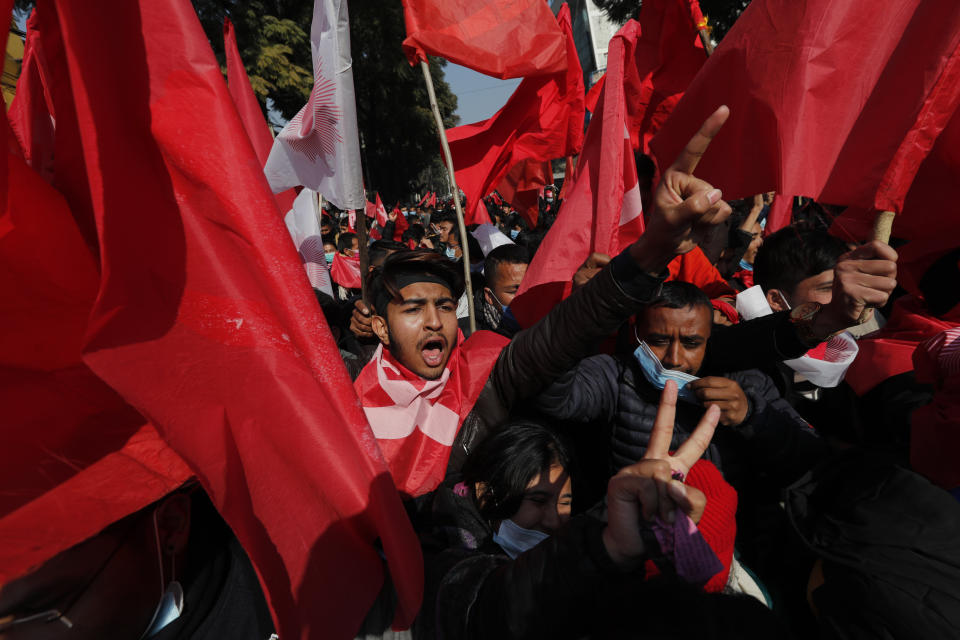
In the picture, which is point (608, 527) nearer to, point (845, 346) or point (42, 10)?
point (42, 10)

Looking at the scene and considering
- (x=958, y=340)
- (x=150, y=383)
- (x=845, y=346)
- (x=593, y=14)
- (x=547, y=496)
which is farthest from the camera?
(x=593, y=14)

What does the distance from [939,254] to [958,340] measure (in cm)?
49

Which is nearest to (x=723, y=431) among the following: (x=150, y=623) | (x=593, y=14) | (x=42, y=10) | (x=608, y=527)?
(x=608, y=527)

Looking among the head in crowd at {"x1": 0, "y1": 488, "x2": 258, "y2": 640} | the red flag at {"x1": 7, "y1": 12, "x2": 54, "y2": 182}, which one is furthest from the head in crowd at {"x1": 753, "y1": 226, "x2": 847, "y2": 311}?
the red flag at {"x1": 7, "y1": 12, "x2": 54, "y2": 182}

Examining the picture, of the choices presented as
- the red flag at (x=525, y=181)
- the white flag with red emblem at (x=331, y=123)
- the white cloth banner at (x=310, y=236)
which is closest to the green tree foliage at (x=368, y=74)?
the red flag at (x=525, y=181)

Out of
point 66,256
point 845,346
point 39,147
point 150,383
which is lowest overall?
point 845,346

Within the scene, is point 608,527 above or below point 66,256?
below

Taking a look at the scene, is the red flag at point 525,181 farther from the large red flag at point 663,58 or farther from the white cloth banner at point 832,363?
the white cloth banner at point 832,363

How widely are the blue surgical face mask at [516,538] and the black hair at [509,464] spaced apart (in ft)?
0.16

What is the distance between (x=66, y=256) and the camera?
0.91 m

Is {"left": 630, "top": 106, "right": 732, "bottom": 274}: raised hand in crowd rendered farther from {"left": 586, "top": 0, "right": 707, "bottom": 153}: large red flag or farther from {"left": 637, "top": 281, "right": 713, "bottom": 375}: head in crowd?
{"left": 586, "top": 0, "right": 707, "bottom": 153}: large red flag

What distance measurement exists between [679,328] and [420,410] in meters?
1.05

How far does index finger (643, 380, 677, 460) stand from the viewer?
0.96 metres

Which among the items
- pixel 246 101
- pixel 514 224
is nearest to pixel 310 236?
pixel 246 101
